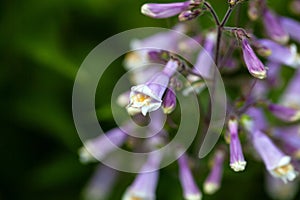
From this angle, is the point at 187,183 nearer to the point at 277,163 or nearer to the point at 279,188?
the point at 277,163

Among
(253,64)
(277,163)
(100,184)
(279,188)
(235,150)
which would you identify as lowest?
(279,188)

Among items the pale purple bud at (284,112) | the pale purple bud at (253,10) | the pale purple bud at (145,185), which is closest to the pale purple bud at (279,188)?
the pale purple bud at (284,112)

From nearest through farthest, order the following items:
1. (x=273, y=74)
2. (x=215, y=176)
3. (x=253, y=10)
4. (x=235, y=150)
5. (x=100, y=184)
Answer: (x=235, y=150) → (x=253, y=10) → (x=215, y=176) → (x=273, y=74) → (x=100, y=184)

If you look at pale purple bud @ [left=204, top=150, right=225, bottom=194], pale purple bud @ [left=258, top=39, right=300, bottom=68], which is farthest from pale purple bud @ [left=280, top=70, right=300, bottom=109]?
pale purple bud @ [left=204, top=150, right=225, bottom=194]

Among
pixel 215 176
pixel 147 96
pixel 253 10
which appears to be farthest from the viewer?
pixel 215 176

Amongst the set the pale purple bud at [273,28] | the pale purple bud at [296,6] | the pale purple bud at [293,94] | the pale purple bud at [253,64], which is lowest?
the pale purple bud at [293,94]

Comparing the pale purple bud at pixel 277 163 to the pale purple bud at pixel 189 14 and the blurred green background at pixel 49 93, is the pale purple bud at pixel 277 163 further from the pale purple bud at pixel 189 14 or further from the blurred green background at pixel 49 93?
the blurred green background at pixel 49 93

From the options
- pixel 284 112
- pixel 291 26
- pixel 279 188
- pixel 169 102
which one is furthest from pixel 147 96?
pixel 279 188
